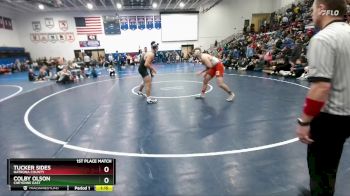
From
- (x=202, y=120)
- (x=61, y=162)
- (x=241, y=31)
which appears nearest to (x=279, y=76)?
(x=202, y=120)

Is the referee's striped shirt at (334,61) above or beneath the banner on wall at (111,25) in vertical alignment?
beneath

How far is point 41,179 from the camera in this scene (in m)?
2.14

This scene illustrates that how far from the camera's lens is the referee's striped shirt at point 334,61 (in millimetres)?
1812

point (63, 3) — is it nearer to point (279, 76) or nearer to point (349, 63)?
point (279, 76)

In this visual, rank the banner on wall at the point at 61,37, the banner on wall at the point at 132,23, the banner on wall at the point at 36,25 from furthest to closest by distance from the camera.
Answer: the banner on wall at the point at 132,23
the banner on wall at the point at 61,37
the banner on wall at the point at 36,25

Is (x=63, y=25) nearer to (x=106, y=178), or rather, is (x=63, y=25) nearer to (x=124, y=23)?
(x=124, y=23)

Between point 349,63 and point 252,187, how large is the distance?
193 cm

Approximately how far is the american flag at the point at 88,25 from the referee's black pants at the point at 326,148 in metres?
30.5

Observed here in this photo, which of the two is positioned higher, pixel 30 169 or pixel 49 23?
pixel 49 23

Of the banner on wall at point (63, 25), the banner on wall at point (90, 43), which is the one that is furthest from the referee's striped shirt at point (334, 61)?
the banner on wall at point (63, 25)
